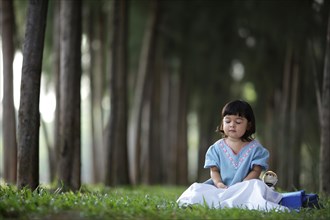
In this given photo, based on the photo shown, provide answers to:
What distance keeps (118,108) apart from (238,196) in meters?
8.01

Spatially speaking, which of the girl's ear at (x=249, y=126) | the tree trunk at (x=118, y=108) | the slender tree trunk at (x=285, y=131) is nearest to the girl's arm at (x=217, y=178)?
the girl's ear at (x=249, y=126)

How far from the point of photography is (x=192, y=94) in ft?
78.6

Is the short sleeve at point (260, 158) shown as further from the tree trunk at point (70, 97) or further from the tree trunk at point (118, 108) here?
the tree trunk at point (118, 108)

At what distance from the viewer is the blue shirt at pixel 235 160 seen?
5582 millimetres

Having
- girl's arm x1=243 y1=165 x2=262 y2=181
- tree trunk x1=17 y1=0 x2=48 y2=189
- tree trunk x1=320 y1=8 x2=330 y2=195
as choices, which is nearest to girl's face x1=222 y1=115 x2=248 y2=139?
girl's arm x1=243 y1=165 x2=262 y2=181

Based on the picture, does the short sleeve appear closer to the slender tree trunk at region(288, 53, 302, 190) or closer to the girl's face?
the girl's face

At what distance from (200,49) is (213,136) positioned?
4366mm

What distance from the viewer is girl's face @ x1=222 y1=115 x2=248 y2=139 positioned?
5648 mm

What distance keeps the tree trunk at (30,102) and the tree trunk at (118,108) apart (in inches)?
230

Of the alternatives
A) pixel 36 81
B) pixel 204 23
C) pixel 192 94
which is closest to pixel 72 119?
pixel 36 81

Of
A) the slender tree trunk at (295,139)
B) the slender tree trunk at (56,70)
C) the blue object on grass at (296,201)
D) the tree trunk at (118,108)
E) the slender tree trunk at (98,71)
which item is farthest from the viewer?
the slender tree trunk at (98,71)

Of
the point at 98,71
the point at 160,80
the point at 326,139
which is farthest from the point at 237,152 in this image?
the point at 160,80

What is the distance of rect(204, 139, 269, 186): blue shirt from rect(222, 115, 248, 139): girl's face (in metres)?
0.15

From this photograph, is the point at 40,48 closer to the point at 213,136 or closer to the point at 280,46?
the point at 280,46
